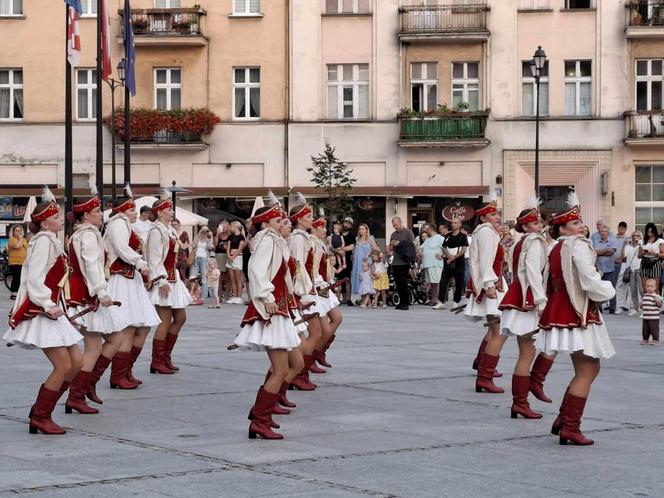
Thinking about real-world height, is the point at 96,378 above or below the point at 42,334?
below

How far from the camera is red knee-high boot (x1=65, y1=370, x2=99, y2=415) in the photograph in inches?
498

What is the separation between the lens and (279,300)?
11453 mm

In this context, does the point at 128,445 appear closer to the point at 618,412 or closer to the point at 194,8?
the point at 618,412

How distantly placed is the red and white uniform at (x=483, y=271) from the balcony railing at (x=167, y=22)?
3139cm

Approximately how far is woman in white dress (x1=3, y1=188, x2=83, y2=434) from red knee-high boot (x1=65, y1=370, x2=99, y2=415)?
119 centimetres

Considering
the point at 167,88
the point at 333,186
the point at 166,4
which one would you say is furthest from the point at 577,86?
the point at 166,4

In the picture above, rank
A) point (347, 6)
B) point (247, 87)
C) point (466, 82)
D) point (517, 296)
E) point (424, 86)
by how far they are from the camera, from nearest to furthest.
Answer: point (517, 296) < point (466, 82) < point (424, 86) < point (347, 6) < point (247, 87)

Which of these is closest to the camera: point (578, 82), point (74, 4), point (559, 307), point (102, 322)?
point (559, 307)

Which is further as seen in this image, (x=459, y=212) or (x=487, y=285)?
(x=459, y=212)

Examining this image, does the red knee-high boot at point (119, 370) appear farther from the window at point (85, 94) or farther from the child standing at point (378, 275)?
the window at point (85, 94)

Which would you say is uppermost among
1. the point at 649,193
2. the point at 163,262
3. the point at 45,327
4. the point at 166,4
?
the point at 166,4

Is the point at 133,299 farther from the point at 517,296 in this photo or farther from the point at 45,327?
the point at 517,296

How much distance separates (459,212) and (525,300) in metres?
31.9

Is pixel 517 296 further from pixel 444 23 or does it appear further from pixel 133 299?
pixel 444 23
